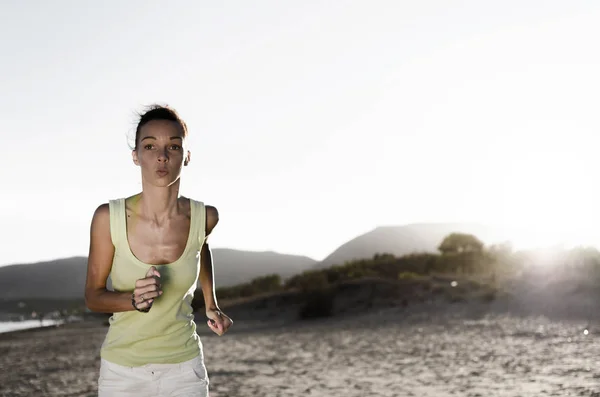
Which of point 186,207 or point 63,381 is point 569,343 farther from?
point 186,207

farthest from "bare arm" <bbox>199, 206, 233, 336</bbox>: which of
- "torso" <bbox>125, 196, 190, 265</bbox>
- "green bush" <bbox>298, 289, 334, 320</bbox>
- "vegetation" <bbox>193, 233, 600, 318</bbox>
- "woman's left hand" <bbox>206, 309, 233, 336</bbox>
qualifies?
"green bush" <bbox>298, 289, 334, 320</bbox>

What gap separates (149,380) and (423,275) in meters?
20.5

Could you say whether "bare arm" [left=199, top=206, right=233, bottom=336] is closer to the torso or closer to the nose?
the torso

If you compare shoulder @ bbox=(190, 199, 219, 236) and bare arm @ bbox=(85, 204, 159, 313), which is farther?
shoulder @ bbox=(190, 199, 219, 236)

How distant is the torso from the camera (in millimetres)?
2465

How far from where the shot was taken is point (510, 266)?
23516 mm

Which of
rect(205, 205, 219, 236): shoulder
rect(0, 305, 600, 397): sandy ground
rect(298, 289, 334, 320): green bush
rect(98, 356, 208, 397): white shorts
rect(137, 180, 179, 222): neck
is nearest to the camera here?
rect(98, 356, 208, 397): white shorts

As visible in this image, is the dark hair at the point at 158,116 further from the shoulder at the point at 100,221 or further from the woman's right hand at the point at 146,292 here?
the woman's right hand at the point at 146,292

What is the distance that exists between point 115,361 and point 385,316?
1535cm

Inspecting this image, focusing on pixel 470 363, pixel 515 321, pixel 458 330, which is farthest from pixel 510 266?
pixel 470 363

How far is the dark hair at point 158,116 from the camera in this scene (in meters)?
2.57

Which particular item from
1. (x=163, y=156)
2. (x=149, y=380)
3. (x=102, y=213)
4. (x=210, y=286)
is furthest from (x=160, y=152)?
(x=149, y=380)

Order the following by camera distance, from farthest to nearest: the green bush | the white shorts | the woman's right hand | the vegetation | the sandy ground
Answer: the green bush → the vegetation → the sandy ground → the white shorts → the woman's right hand

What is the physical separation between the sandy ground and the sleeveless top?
16.2 ft
